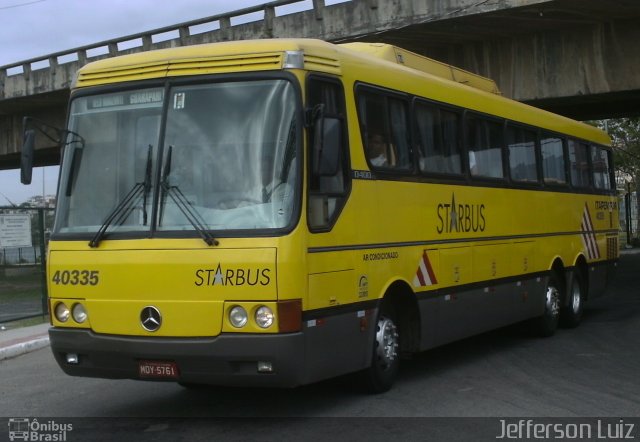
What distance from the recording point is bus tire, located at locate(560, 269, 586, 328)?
43.6 ft

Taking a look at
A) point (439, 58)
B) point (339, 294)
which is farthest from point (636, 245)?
point (339, 294)

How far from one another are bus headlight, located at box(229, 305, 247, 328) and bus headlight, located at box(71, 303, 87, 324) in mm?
1408

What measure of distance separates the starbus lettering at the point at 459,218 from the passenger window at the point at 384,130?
93 cm

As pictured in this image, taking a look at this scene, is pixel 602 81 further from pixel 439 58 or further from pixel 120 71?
pixel 120 71

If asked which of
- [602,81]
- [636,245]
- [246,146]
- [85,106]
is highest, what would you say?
[602,81]

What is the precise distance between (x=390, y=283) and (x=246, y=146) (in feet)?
7.26

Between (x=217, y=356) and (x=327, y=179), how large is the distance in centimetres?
177

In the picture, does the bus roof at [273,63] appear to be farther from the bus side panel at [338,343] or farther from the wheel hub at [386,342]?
the wheel hub at [386,342]

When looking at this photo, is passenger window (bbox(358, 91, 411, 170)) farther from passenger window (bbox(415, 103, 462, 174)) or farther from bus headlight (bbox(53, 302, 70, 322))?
bus headlight (bbox(53, 302, 70, 322))

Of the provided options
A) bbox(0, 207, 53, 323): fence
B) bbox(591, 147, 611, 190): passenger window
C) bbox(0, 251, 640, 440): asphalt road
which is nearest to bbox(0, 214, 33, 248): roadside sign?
bbox(0, 207, 53, 323): fence

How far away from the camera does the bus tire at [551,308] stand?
12.3m

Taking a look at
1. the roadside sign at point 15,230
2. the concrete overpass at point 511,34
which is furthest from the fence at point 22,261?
the concrete overpass at point 511,34

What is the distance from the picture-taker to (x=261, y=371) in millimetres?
6469

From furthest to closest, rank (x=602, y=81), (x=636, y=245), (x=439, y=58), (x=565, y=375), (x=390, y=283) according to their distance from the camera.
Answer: (x=636, y=245), (x=439, y=58), (x=602, y=81), (x=565, y=375), (x=390, y=283)
